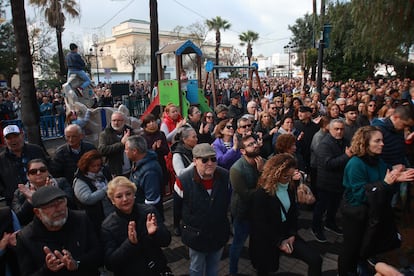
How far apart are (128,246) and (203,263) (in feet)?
3.37

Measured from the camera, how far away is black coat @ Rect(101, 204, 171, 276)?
2.31 meters

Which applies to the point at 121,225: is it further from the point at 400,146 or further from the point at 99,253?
the point at 400,146

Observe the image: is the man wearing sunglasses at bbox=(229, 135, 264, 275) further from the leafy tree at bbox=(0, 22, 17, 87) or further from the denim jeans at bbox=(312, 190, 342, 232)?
the leafy tree at bbox=(0, 22, 17, 87)

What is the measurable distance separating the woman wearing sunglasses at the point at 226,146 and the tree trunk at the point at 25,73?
4.42m

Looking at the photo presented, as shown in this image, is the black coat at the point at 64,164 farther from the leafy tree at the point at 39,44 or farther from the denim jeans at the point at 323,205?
the leafy tree at the point at 39,44

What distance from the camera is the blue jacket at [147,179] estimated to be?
338cm

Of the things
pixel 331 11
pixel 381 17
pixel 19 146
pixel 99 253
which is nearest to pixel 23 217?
pixel 99 253

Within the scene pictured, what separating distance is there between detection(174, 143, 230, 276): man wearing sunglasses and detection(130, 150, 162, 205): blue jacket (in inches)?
21.7

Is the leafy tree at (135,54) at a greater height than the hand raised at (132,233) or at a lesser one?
greater

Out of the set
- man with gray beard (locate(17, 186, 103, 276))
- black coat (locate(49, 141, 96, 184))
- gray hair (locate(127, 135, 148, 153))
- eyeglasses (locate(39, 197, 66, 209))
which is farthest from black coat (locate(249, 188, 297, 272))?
black coat (locate(49, 141, 96, 184))

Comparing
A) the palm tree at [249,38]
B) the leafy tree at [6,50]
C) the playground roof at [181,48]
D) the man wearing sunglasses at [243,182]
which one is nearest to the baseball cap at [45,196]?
the man wearing sunglasses at [243,182]

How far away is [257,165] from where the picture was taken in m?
3.31

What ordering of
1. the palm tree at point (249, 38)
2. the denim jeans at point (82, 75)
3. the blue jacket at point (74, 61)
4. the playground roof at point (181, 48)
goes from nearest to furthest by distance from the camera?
1. the blue jacket at point (74, 61)
2. the denim jeans at point (82, 75)
3. the playground roof at point (181, 48)
4. the palm tree at point (249, 38)

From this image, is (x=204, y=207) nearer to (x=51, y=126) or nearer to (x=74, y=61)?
(x=74, y=61)
